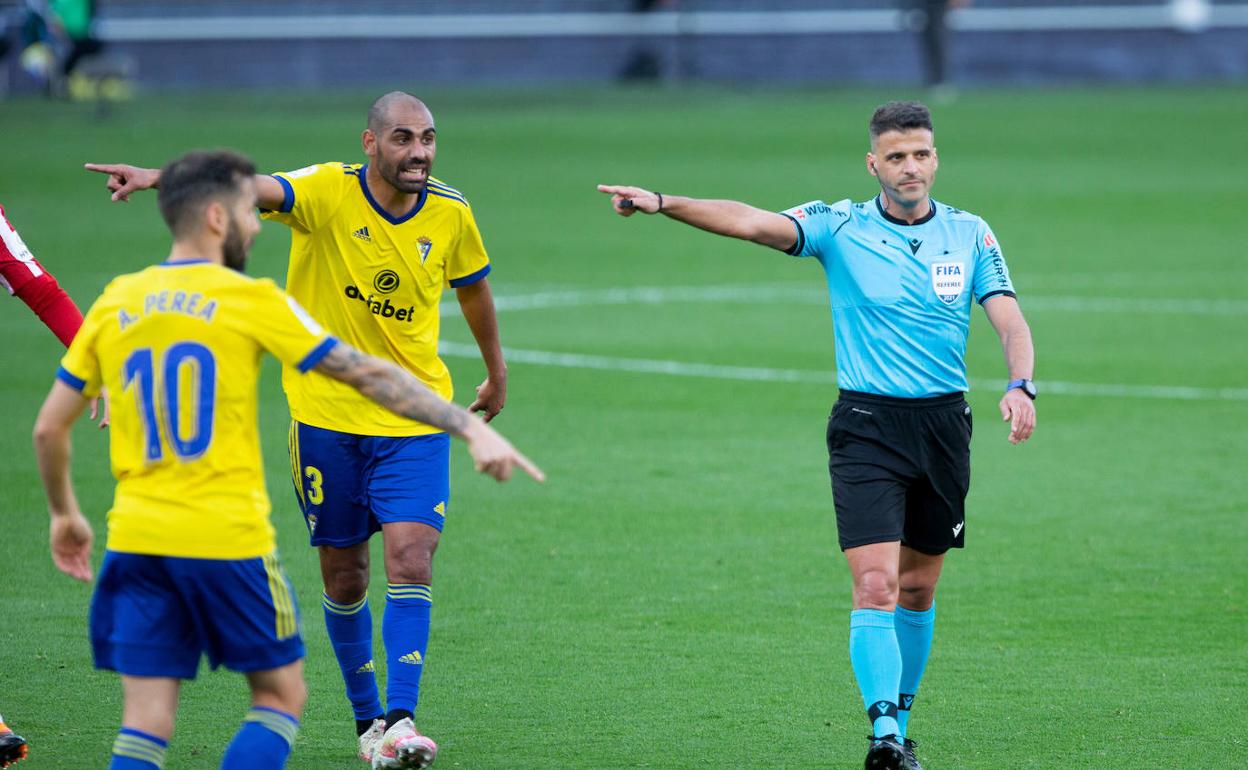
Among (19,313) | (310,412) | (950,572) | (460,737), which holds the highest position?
(19,313)

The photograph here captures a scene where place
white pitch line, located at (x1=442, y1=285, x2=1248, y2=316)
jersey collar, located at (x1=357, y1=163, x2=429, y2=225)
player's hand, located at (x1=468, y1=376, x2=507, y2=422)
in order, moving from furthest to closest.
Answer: white pitch line, located at (x1=442, y1=285, x2=1248, y2=316) < player's hand, located at (x1=468, y1=376, x2=507, y2=422) < jersey collar, located at (x1=357, y1=163, x2=429, y2=225)

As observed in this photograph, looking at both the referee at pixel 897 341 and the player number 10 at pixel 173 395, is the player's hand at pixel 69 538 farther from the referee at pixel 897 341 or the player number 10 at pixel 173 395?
the referee at pixel 897 341

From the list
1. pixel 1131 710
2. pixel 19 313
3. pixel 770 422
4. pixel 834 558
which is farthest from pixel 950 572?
pixel 19 313

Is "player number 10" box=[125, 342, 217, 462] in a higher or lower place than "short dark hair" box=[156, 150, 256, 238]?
lower

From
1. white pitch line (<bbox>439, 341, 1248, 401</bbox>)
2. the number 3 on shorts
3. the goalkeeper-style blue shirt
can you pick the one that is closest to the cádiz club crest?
the goalkeeper-style blue shirt

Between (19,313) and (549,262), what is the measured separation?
6295mm

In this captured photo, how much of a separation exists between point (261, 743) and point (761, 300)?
14.4 meters

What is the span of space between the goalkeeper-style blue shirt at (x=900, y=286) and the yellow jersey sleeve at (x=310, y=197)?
1.75 metres

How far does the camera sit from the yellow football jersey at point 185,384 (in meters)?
5.06

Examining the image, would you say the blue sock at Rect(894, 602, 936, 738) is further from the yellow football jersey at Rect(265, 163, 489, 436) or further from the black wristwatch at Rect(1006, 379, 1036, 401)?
the yellow football jersey at Rect(265, 163, 489, 436)

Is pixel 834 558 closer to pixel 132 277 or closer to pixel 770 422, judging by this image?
pixel 770 422

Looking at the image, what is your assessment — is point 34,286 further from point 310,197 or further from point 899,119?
point 899,119

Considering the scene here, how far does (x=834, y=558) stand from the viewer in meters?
9.92

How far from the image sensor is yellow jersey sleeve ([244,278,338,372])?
5.13 m
